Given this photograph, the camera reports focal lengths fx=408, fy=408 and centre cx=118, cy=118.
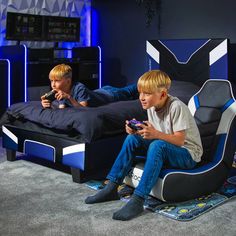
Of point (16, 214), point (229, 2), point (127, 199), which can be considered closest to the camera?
point (16, 214)

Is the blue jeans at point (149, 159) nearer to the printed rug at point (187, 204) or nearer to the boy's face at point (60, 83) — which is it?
the printed rug at point (187, 204)

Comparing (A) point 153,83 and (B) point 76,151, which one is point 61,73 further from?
(A) point 153,83

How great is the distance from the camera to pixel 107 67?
645 centimetres

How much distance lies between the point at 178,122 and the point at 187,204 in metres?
0.54

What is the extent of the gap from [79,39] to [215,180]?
3.93 meters

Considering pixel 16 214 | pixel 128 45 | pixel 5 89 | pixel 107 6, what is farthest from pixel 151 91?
pixel 107 6

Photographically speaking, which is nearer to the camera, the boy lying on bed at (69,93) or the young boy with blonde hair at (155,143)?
the young boy with blonde hair at (155,143)

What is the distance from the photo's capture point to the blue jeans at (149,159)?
8.02ft

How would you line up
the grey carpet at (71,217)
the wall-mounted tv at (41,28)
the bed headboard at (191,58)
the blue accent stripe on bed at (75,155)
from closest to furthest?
the grey carpet at (71,217)
the blue accent stripe on bed at (75,155)
the bed headboard at (191,58)
the wall-mounted tv at (41,28)

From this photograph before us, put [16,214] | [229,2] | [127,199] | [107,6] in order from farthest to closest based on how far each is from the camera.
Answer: [107,6]
[229,2]
[127,199]
[16,214]

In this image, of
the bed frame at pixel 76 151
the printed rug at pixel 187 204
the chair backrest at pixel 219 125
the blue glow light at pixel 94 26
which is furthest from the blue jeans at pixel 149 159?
the blue glow light at pixel 94 26

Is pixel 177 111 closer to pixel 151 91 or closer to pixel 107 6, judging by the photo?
pixel 151 91

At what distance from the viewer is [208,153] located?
9.52 ft

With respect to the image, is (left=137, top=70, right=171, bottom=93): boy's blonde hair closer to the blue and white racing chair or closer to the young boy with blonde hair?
the young boy with blonde hair
